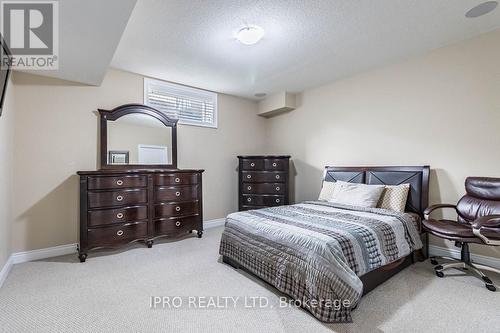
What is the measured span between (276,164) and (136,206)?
240 cm

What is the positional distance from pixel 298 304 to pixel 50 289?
225 centimetres

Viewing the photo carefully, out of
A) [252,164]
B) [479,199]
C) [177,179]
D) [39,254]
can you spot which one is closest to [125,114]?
[177,179]

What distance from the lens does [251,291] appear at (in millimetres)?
2131

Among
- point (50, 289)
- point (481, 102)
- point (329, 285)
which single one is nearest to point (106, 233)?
point (50, 289)

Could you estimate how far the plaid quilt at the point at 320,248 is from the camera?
1.72 m

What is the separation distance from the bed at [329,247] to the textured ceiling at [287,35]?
1616mm

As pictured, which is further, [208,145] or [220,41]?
[208,145]

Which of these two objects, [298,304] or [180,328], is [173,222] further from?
[298,304]

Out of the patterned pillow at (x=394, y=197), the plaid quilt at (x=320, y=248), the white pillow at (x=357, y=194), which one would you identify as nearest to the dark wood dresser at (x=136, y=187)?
the plaid quilt at (x=320, y=248)

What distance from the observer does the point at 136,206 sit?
321cm

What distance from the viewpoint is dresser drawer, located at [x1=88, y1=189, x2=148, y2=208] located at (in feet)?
9.52

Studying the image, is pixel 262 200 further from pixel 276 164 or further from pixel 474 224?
pixel 474 224

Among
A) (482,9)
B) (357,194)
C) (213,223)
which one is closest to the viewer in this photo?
(482,9)

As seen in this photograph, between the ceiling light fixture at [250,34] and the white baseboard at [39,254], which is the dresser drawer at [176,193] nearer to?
the white baseboard at [39,254]
